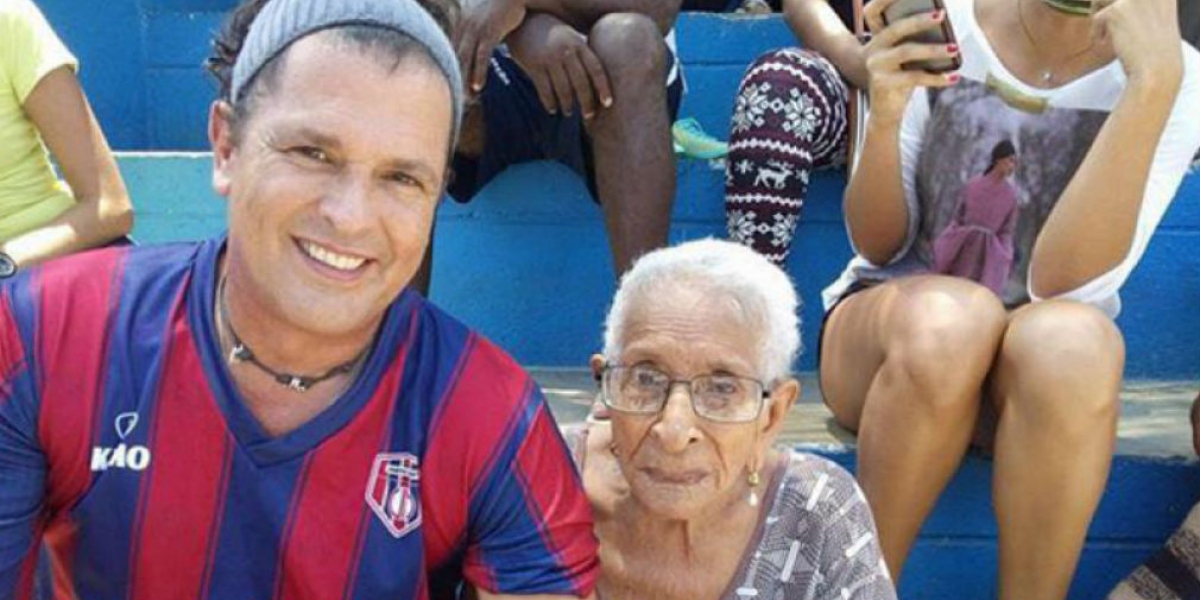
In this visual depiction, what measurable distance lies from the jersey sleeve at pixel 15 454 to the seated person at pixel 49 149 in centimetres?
132

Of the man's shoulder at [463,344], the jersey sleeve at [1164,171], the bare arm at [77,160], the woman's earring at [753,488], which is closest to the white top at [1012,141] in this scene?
the jersey sleeve at [1164,171]

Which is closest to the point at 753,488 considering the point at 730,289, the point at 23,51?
the point at 730,289

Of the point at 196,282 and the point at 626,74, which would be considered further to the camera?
the point at 626,74

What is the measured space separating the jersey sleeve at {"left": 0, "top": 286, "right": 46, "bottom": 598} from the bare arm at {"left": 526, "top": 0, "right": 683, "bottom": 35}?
1.66 m

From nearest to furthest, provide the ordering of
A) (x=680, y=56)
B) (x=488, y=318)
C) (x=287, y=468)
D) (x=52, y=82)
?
(x=287, y=468) < (x=52, y=82) < (x=488, y=318) < (x=680, y=56)

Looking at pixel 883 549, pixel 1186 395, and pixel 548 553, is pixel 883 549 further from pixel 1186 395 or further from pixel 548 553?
pixel 1186 395

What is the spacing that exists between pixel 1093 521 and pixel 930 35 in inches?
39.7

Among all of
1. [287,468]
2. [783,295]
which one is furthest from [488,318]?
[287,468]

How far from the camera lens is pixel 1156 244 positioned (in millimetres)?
3379

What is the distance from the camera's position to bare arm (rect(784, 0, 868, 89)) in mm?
3090

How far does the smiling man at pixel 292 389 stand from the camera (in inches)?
65.1

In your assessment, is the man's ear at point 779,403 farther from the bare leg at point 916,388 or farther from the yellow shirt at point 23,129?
the yellow shirt at point 23,129

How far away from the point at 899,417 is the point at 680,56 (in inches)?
67.5

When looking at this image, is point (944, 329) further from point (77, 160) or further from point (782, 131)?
point (77, 160)
